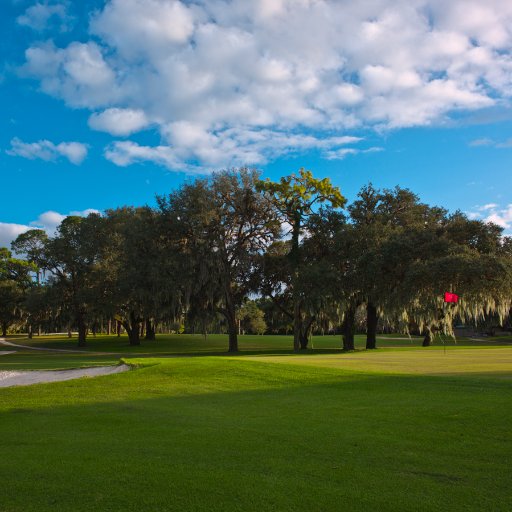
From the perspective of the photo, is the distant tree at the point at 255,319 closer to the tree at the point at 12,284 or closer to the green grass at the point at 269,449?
the tree at the point at 12,284

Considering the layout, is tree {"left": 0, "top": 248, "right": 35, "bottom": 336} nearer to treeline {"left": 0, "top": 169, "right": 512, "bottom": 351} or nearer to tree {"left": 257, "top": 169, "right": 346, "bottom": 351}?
treeline {"left": 0, "top": 169, "right": 512, "bottom": 351}

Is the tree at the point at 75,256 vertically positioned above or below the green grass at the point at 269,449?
above

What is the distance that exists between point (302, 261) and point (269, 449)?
3004 cm

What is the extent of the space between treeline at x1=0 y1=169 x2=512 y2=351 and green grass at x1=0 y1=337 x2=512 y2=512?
1889cm

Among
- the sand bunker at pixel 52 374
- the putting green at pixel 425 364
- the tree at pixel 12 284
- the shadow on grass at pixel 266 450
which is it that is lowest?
the sand bunker at pixel 52 374

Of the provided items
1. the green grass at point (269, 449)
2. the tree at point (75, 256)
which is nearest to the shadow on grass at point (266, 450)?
the green grass at point (269, 449)

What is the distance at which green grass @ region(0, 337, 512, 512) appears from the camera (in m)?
4.20

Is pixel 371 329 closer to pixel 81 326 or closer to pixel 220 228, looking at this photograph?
pixel 220 228

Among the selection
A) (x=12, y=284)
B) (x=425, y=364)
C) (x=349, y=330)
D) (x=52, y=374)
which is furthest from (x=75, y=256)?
(x=425, y=364)

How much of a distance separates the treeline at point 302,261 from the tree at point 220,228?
83mm

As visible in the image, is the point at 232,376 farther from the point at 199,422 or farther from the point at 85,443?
the point at 85,443

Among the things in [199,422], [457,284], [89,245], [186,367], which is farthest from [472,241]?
[89,245]

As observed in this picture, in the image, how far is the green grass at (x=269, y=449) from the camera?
4.20 metres

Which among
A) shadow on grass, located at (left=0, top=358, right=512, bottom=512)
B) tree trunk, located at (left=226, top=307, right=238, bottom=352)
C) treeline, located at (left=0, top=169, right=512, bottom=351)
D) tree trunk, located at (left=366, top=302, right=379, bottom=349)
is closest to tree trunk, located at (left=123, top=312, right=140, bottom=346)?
treeline, located at (left=0, top=169, right=512, bottom=351)
